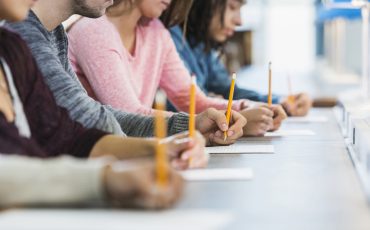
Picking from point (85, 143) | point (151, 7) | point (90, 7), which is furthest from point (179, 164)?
point (151, 7)

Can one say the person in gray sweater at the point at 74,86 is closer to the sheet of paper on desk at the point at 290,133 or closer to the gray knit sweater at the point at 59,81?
the gray knit sweater at the point at 59,81

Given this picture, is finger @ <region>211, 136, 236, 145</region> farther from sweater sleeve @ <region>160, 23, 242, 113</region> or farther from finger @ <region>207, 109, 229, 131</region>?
sweater sleeve @ <region>160, 23, 242, 113</region>

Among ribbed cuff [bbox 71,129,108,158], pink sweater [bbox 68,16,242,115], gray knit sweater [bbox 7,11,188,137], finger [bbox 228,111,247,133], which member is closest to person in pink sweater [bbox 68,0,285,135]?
pink sweater [bbox 68,16,242,115]

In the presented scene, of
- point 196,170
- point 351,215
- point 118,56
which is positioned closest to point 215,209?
point 351,215

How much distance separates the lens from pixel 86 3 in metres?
1.63

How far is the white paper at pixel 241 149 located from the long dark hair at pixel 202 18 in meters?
1.21

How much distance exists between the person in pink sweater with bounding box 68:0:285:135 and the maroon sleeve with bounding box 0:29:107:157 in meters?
0.58

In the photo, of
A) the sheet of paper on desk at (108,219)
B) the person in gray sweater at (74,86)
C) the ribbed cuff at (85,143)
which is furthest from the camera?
the person in gray sweater at (74,86)

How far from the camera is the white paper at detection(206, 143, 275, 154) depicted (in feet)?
5.07

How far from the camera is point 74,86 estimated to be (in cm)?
144

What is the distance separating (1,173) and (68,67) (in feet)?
2.40

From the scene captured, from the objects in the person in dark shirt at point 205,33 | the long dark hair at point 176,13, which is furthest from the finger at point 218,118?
the person in dark shirt at point 205,33

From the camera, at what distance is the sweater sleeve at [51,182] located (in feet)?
3.01

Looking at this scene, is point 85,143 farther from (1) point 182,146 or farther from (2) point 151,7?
(2) point 151,7
